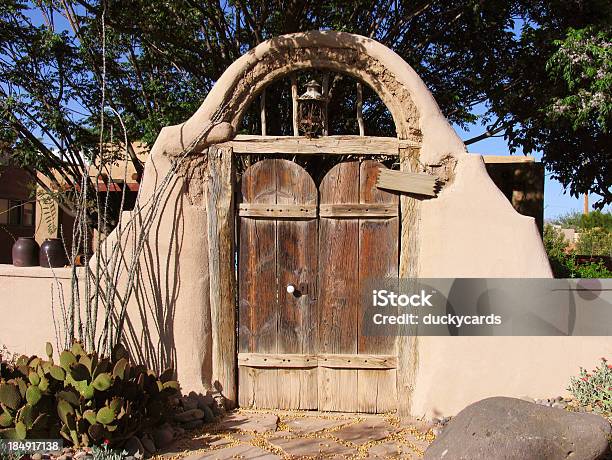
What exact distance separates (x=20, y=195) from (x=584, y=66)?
17.6m

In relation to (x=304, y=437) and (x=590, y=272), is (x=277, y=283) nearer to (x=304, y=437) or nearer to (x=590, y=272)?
(x=304, y=437)

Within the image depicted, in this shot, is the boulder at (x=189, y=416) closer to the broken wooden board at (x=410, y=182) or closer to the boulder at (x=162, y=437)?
the boulder at (x=162, y=437)

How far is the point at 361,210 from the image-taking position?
4.53 meters

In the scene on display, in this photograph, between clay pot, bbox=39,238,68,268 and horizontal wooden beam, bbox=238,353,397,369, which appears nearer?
horizontal wooden beam, bbox=238,353,397,369

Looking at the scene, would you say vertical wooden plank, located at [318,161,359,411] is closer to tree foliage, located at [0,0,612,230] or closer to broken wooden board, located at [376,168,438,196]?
broken wooden board, located at [376,168,438,196]

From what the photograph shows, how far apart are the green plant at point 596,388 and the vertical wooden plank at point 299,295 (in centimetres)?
212

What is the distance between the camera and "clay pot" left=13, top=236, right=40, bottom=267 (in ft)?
16.3

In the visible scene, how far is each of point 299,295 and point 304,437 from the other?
1.16 metres

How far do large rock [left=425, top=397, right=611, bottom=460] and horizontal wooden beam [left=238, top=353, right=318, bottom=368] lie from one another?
4.72ft

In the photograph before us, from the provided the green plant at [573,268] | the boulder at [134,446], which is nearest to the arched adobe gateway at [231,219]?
the boulder at [134,446]

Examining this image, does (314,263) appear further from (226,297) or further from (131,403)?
(131,403)

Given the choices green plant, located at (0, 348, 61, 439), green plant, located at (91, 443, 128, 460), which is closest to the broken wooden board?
green plant, located at (91, 443, 128, 460)

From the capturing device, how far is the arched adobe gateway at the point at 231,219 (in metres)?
4.36

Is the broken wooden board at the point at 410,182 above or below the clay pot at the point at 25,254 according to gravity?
above
